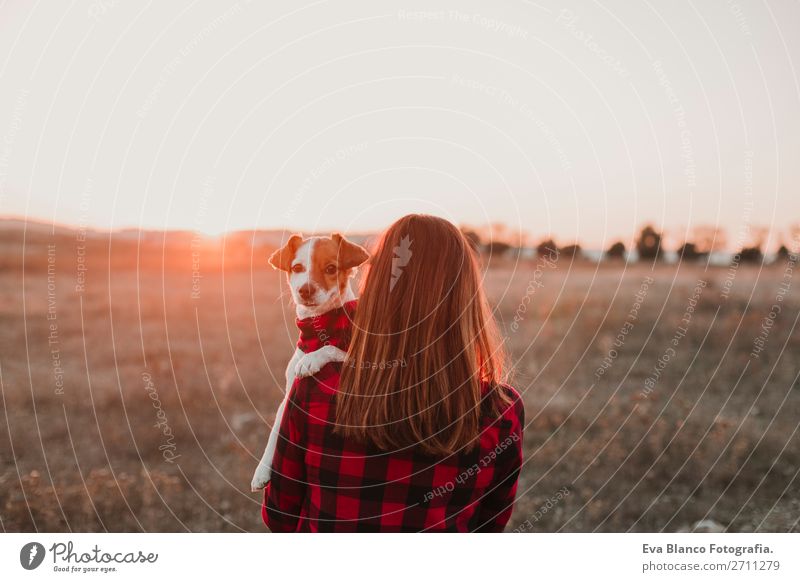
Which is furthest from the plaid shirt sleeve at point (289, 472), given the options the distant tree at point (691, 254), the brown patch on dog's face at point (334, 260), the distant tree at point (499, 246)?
the distant tree at point (691, 254)

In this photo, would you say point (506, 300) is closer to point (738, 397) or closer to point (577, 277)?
point (577, 277)

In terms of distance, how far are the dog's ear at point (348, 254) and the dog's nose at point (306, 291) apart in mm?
201

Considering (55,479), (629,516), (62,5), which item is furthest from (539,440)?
(62,5)

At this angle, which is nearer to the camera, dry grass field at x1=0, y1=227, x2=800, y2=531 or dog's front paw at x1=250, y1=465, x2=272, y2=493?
dog's front paw at x1=250, y1=465, x2=272, y2=493

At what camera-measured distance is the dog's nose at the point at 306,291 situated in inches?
103

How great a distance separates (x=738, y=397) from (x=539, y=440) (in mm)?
2493

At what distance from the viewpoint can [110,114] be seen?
4.12 metres

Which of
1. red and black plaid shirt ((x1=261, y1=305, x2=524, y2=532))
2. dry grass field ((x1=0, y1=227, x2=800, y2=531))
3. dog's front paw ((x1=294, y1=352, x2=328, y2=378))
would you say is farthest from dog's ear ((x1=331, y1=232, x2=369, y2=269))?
dry grass field ((x1=0, y1=227, x2=800, y2=531))

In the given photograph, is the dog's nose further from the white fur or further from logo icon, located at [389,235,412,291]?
logo icon, located at [389,235,412,291]
